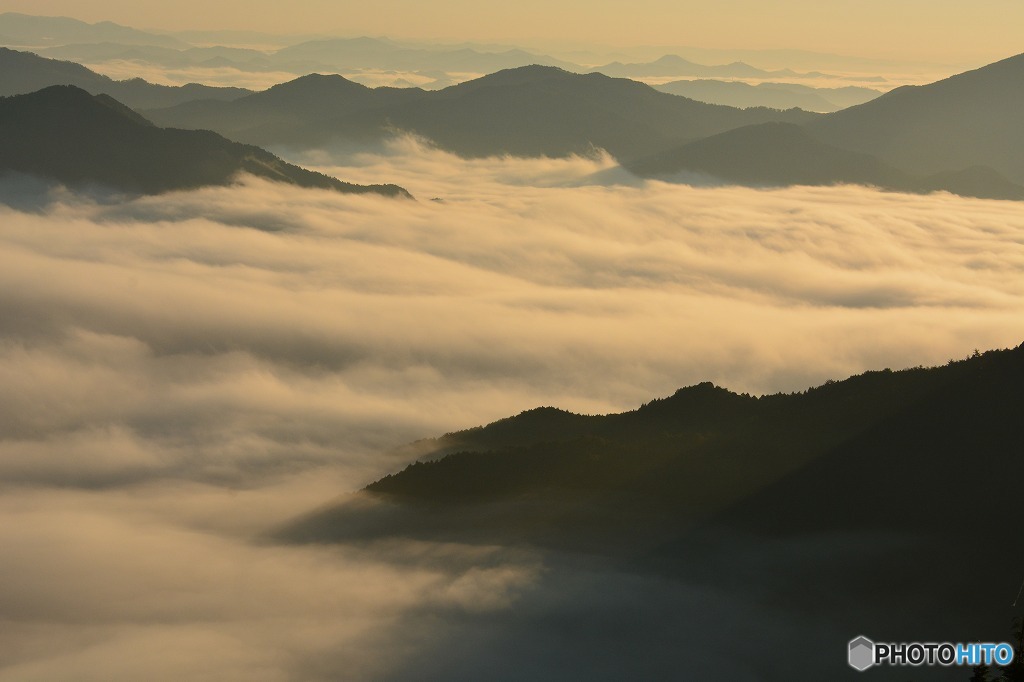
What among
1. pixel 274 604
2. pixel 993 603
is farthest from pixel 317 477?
pixel 993 603

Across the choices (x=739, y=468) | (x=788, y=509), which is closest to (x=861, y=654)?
(x=788, y=509)

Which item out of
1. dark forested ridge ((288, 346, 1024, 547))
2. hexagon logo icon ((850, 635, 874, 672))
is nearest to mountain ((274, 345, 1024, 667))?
dark forested ridge ((288, 346, 1024, 547))

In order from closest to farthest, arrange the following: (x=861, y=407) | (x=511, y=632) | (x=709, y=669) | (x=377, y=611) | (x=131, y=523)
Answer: (x=709, y=669) → (x=511, y=632) → (x=377, y=611) → (x=861, y=407) → (x=131, y=523)

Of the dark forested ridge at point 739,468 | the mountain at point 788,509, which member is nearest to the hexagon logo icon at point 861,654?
the mountain at point 788,509

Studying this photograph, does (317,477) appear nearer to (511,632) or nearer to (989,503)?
(511,632)

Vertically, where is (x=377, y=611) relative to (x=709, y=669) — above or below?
above

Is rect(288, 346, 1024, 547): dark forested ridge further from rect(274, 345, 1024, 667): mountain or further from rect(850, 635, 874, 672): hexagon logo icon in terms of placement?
rect(850, 635, 874, 672): hexagon logo icon

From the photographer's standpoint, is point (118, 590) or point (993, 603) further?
point (118, 590)

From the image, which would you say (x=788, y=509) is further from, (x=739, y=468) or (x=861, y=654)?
(x=861, y=654)
